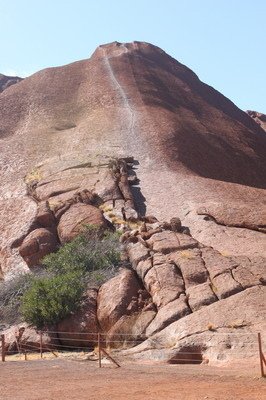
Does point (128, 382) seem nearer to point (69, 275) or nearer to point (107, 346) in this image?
point (107, 346)

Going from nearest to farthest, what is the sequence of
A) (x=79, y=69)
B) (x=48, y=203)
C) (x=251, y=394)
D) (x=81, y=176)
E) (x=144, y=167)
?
(x=251, y=394)
(x=48, y=203)
(x=81, y=176)
(x=144, y=167)
(x=79, y=69)

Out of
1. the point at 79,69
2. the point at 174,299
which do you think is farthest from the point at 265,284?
the point at 79,69

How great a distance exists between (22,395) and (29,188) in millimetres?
25176

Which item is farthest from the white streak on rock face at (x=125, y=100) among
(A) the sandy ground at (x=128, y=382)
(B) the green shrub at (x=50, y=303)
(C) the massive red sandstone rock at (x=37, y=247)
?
(A) the sandy ground at (x=128, y=382)

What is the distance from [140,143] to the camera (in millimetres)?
41250

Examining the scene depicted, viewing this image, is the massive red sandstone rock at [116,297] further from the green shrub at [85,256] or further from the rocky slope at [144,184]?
the green shrub at [85,256]

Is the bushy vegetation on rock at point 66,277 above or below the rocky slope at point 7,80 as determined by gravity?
below

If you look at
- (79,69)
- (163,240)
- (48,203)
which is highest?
(79,69)

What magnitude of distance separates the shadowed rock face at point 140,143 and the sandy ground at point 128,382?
9534 millimetres

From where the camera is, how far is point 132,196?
31.9 metres

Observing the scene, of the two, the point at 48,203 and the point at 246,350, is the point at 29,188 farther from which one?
the point at 246,350

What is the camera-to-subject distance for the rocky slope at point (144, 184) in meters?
19.3

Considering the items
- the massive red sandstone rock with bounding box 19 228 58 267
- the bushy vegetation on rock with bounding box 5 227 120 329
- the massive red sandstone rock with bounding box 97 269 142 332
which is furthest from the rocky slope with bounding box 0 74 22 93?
the massive red sandstone rock with bounding box 97 269 142 332

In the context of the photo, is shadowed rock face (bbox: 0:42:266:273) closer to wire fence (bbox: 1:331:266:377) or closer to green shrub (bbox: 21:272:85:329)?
green shrub (bbox: 21:272:85:329)
